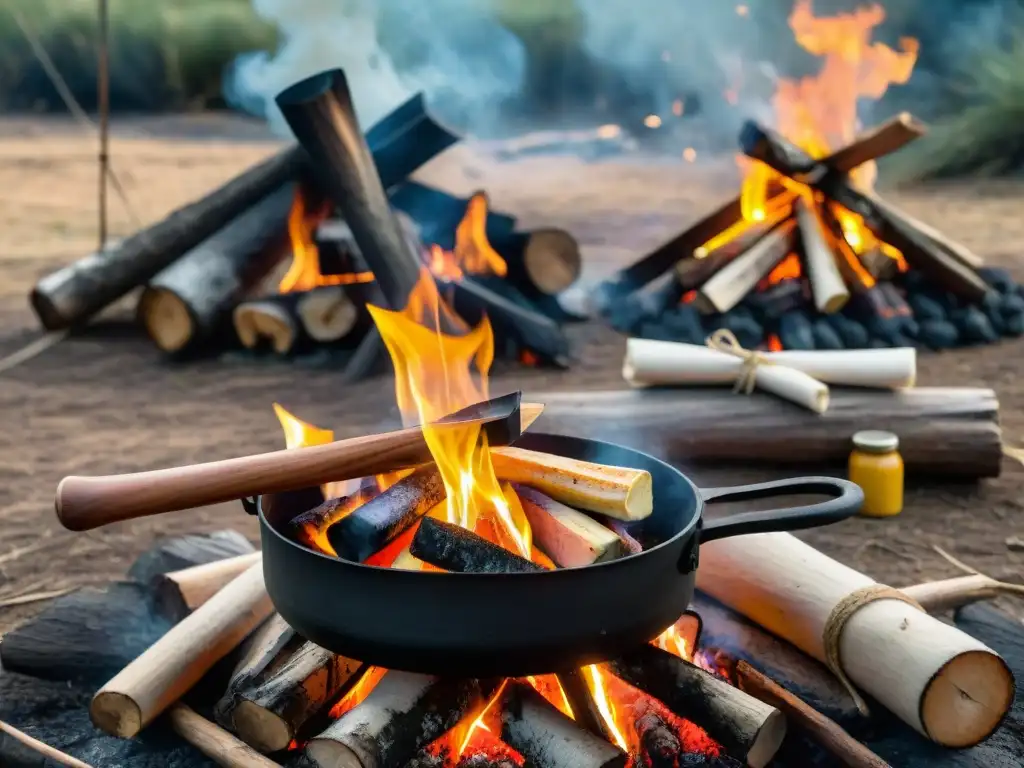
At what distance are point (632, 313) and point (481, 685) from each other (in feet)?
15.3

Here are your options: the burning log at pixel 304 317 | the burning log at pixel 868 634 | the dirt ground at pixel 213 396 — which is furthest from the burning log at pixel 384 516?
the burning log at pixel 304 317

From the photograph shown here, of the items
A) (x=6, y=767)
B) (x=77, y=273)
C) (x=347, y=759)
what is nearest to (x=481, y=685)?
(x=347, y=759)

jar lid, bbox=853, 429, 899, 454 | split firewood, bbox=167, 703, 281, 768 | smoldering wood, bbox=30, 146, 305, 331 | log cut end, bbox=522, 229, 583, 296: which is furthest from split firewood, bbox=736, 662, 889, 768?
smoldering wood, bbox=30, 146, 305, 331

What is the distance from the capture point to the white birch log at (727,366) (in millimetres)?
4148

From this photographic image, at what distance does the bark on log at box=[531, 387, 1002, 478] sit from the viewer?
4.08 m

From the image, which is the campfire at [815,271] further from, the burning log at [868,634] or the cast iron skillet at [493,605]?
the cast iron skillet at [493,605]

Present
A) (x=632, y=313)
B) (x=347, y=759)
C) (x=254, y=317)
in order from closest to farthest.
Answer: (x=347, y=759)
(x=254, y=317)
(x=632, y=313)

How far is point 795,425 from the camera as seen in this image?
4109 millimetres

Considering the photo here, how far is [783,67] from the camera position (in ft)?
51.8

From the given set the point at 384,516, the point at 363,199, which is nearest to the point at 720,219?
the point at 363,199

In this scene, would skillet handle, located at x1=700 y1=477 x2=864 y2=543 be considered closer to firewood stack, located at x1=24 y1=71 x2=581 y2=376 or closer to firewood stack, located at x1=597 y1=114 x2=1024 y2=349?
firewood stack, located at x1=24 y1=71 x2=581 y2=376

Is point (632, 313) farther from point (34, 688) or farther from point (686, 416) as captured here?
point (34, 688)

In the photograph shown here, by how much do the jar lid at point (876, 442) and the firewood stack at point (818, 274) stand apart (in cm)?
215

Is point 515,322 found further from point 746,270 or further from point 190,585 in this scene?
point 190,585
